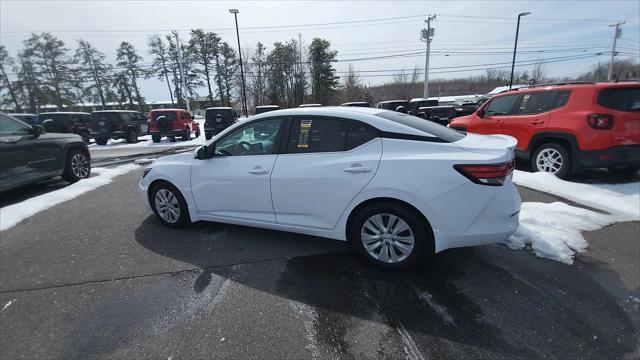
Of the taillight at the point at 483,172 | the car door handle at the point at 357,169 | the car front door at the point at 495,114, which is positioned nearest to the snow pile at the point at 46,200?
the car door handle at the point at 357,169

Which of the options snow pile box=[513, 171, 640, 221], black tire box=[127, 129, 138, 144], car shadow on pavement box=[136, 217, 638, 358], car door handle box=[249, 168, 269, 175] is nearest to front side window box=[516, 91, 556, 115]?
snow pile box=[513, 171, 640, 221]

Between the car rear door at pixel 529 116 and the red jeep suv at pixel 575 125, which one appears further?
the car rear door at pixel 529 116

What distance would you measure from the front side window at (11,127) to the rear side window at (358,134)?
6295 mm

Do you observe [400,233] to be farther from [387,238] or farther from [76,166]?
[76,166]

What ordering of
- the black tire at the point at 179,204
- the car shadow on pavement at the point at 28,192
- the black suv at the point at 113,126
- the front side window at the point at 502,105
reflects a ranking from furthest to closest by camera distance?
the black suv at the point at 113,126 < the front side window at the point at 502,105 < the car shadow on pavement at the point at 28,192 < the black tire at the point at 179,204

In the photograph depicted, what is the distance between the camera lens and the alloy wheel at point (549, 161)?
587 cm

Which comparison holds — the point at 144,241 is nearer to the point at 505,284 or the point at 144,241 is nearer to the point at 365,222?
the point at 365,222

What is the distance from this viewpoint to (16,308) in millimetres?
2713

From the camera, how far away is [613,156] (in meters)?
5.09

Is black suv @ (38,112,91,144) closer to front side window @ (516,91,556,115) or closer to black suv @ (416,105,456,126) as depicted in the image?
black suv @ (416,105,456,126)

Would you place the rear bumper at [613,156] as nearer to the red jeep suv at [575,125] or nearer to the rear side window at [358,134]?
the red jeep suv at [575,125]

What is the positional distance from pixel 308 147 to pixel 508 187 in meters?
1.92

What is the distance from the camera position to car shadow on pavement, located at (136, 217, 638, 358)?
215cm

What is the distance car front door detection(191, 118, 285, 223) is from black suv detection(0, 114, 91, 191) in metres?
A: 4.15
